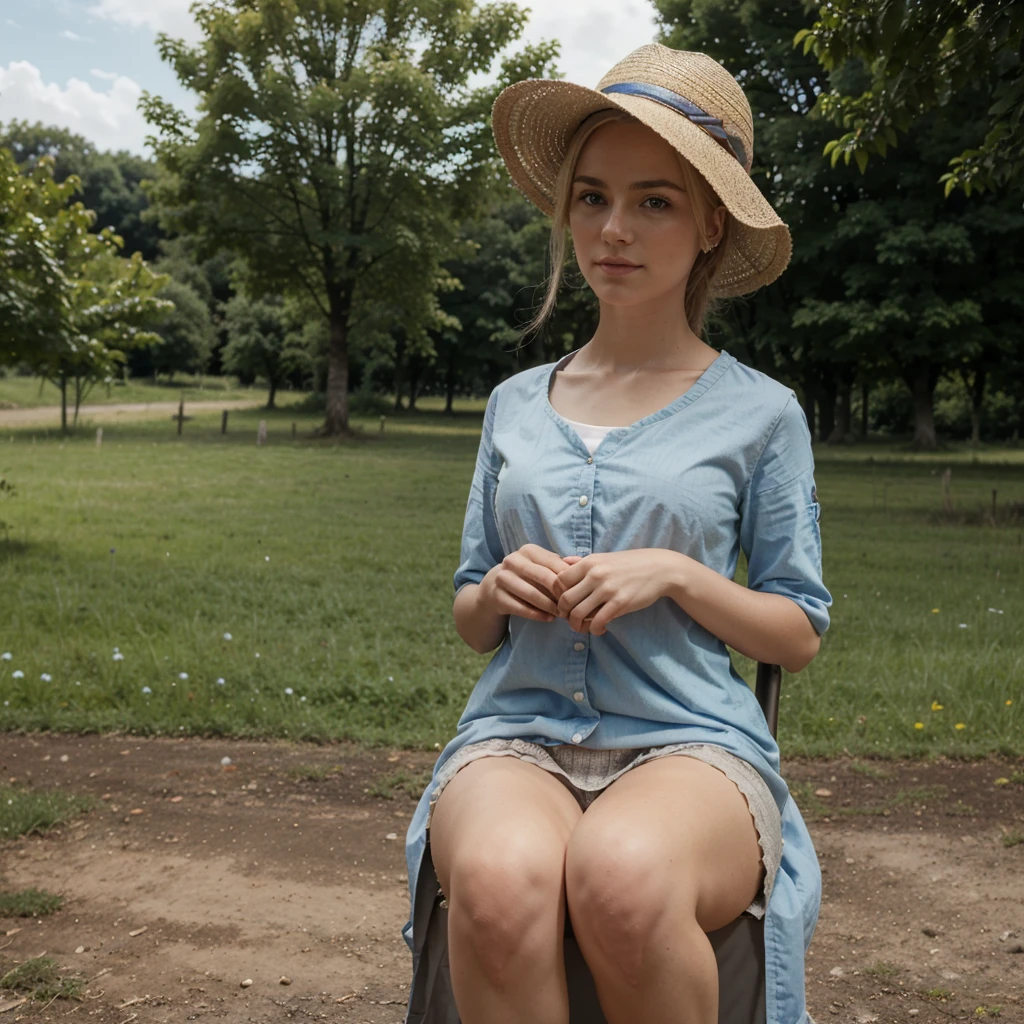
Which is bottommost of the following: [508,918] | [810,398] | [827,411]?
[508,918]

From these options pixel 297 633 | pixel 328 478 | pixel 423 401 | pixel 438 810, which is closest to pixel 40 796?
pixel 297 633

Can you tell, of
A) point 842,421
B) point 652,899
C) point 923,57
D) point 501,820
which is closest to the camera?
point 652,899

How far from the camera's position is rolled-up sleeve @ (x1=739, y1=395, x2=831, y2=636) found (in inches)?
86.2

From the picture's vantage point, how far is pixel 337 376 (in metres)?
29.8

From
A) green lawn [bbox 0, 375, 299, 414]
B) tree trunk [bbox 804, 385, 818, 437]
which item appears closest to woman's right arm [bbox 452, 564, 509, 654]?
tree trunk [bbox 804, 385, 818, 437]

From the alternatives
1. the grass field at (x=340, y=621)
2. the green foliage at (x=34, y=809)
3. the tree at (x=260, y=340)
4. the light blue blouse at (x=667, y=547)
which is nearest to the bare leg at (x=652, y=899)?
the light blue blouse at (x=667, y=547)

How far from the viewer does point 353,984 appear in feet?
11.1

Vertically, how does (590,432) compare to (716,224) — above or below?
below

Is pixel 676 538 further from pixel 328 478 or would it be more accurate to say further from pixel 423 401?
pixel 423 401

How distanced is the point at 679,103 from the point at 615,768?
1.21 m

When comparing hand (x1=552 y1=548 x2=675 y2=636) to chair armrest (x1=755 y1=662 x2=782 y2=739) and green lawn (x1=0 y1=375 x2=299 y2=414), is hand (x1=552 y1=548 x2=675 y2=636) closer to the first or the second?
chair armrest (x1=755 y1=662 x2=782 y2=739)

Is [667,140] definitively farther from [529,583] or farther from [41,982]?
[41,982]

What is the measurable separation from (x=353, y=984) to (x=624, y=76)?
248 cm

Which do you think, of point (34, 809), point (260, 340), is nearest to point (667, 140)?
point (34, 809)
